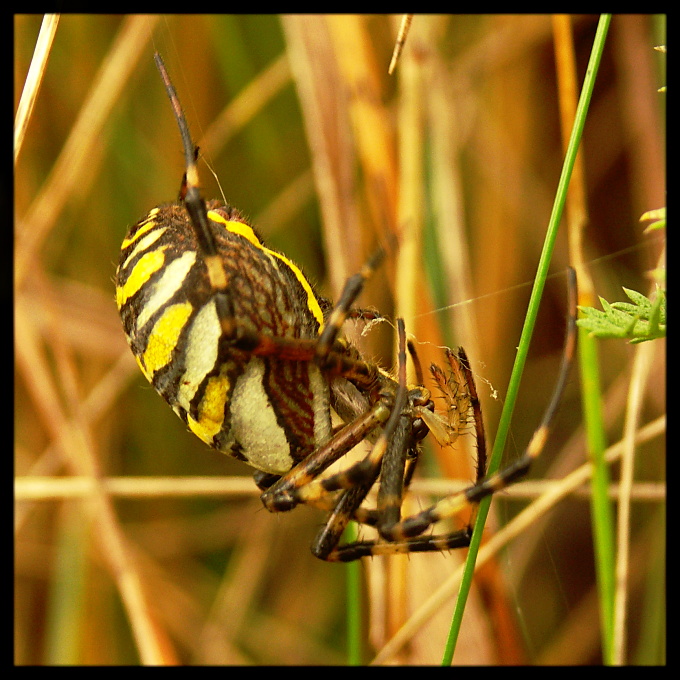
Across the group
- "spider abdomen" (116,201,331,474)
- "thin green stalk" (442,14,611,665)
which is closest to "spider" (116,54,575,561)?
"spider abdomen" (116,201,331,474)

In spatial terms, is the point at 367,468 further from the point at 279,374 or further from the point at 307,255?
the point at 307,255

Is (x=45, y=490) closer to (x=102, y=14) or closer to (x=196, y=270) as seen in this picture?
(x=196, y=270)

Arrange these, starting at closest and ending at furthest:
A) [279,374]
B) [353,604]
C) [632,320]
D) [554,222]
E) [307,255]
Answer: [632,320], [554,222], [279,374], [353,604], [307,255]

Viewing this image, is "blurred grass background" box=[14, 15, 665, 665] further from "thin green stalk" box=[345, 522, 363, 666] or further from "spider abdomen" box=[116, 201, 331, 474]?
"spider abdomen" box=[116, 201, 331, 474]

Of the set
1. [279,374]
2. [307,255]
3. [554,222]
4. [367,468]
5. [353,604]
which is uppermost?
[307,255]

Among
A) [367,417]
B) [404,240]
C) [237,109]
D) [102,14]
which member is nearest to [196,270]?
[367,417]

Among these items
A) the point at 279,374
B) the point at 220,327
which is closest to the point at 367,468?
the point at 279,374
